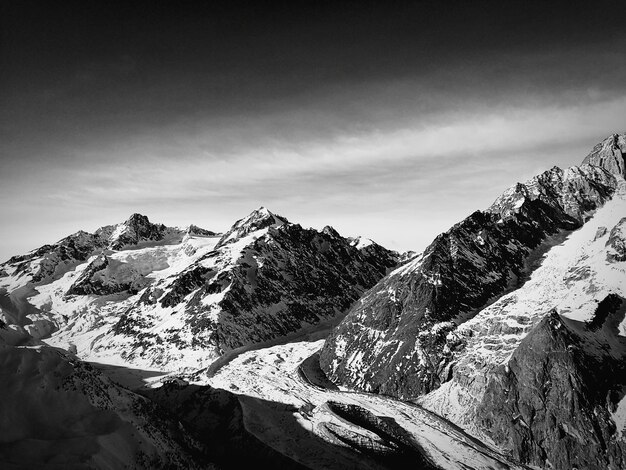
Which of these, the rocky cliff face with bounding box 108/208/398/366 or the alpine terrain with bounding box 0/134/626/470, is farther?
the rocky cliff face with bounding box 108/208/398/366

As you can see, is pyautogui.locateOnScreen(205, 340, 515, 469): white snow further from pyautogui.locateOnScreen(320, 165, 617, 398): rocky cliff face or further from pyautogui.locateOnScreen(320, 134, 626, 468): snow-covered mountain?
pyautogui.locateOnScreen(320, 165, 617, 398): rocky cliff face

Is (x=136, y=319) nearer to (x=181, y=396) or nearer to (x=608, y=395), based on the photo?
(x=181, y=396)

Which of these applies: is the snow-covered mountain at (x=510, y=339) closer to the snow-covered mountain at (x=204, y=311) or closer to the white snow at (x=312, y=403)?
the white snow at (x=312, y=403)

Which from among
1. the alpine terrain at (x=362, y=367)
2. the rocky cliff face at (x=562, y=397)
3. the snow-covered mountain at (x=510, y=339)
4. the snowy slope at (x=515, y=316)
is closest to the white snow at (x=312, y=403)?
the alpine terrain at (x=362, y=367)

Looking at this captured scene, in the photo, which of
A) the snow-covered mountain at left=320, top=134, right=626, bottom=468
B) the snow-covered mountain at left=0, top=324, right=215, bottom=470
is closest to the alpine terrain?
the snow-covered mountain at left=0, top=324, right=215, bottom=470

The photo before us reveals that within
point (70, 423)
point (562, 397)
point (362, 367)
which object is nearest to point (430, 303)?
point (362, 367)

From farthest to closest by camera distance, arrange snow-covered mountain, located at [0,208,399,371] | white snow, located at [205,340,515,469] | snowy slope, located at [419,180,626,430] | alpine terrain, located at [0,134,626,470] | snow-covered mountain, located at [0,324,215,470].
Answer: snow-covered mountain, located at [0,208,399,371]
snowy slope, located at [419,180,626,430]
white snow, located at [205,340,515,469]
alpine terrain, located at [0,134,626,470]
snow-covered mountain, located at [0,324,215,470]

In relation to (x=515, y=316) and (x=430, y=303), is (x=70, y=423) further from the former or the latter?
(x=430, y=303)
